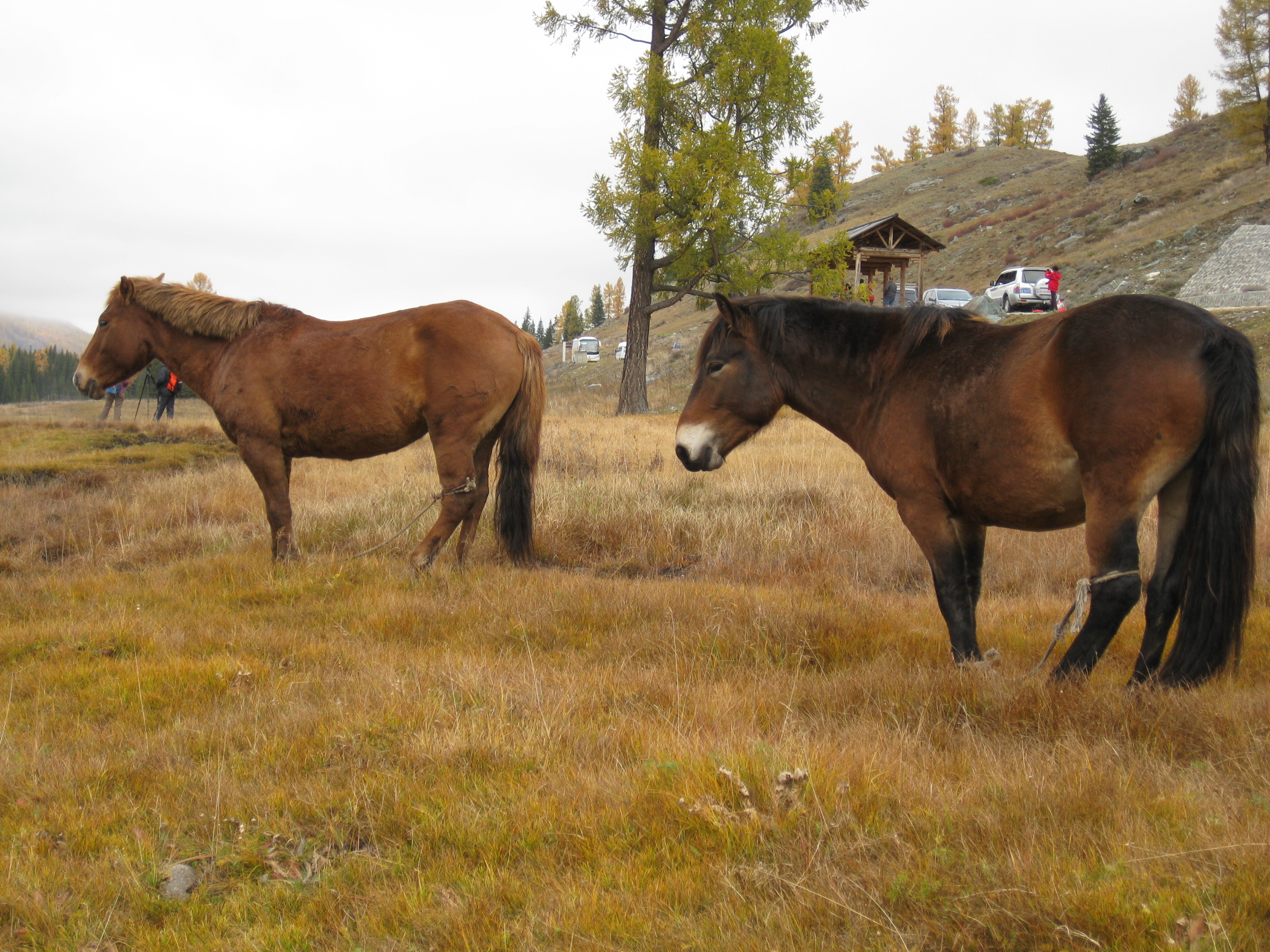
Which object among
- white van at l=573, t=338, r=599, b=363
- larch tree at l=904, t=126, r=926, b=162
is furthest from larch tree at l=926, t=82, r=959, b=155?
white van at l=573, t=338, r=599, b=363

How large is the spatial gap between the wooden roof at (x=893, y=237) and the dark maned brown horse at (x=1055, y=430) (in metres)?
31.8

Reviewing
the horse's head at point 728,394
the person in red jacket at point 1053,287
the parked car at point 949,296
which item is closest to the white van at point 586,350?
the parked car at point 949,296

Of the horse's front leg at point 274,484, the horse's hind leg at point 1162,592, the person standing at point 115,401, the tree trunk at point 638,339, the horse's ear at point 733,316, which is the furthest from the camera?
the tree trunk at point 638,339

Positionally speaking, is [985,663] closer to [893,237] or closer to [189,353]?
[189,353]

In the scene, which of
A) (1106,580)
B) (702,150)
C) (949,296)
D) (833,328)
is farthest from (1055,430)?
(949,296)

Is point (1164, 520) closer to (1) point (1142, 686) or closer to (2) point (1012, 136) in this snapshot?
(1) point (1142, 686)

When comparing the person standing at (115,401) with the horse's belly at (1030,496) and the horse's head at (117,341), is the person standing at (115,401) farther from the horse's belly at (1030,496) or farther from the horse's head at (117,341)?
the horse's belly at (1030,496)

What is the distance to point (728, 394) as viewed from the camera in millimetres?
4910

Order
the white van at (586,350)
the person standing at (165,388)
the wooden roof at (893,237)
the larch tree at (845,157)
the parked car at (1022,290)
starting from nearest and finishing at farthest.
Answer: the person standing at (165,388), the parked car at (1022,290), the wooden roof at (893,237), the white van at (586,350), the larch tree at (845,157)

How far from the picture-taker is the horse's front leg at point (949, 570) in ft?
→ 14.0

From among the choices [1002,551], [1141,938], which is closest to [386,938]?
[1141,938]

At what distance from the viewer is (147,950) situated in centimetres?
227

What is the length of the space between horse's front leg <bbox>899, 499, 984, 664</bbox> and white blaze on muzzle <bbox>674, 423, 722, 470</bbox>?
3.93 ft

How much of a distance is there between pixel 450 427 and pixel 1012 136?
377 feet
